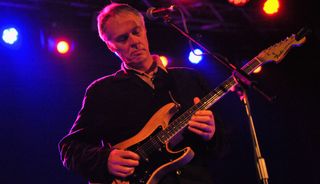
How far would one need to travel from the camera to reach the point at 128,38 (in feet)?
11.0

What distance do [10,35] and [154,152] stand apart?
353cm

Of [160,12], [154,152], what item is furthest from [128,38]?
[154,152]

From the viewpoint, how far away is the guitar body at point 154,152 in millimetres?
2729

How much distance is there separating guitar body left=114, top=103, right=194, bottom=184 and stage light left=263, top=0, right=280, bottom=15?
13.0 feet

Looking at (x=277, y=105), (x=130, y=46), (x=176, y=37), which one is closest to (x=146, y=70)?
(x=130, y=46)

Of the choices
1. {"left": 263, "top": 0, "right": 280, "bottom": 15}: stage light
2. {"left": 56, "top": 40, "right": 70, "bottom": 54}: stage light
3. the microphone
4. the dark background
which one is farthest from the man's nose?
{"left": 263, "top": 0, "right": 280, "bottom": 15}: stage light

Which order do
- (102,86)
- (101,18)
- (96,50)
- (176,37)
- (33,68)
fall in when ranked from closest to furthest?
(102,86) < (101,18) < (33,68) < (96,50) < (176,37)

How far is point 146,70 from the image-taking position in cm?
331

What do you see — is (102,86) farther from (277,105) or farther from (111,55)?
(277,105)

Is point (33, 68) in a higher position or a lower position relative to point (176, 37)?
lower

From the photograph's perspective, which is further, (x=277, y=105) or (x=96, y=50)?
(x=277, y=105)

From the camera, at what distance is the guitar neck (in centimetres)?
286

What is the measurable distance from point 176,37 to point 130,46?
341 cm

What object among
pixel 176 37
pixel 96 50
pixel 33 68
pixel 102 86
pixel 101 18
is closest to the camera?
pixel 102 86
